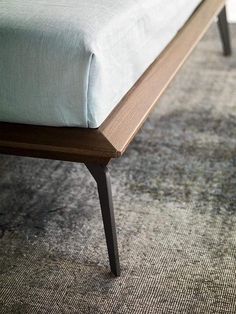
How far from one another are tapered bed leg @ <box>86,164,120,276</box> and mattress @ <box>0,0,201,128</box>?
0.25ft

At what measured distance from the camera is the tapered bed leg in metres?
0.77

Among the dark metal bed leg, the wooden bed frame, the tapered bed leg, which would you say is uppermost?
the wooden bed frame

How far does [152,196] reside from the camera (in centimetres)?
104

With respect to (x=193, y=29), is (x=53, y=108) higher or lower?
higher

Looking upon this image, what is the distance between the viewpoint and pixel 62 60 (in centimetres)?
73

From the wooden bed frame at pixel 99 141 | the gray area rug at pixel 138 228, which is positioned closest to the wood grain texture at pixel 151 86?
the wooden bed frame at pixel 99 141

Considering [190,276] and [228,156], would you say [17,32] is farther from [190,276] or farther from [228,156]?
[228,156]

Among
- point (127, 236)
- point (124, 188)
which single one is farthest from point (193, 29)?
point (127, 236)

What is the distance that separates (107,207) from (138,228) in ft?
0.62

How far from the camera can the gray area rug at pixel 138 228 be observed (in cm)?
81

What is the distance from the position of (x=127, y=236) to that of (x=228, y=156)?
379mm

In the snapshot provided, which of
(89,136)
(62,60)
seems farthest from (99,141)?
(62,60)

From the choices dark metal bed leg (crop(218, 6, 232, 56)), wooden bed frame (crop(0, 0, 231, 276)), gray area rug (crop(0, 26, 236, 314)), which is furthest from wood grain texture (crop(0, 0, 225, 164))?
dark metal bed leg (crop(218, 6, 232, 56))

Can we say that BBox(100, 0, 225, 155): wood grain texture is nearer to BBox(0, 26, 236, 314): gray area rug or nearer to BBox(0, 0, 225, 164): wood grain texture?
BBox(0, 0, 225, 164): wood grain texture
